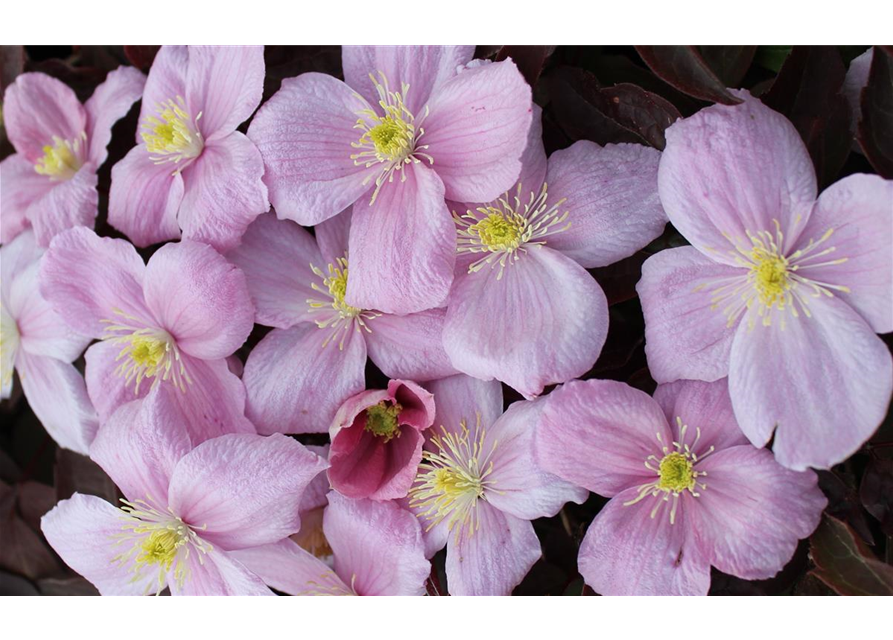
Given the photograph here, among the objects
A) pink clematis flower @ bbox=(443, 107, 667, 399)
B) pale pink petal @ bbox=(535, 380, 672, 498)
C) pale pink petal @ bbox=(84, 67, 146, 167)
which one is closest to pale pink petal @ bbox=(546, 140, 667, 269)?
pink clematis flower @ bbox=(443, 107, 667, 399)

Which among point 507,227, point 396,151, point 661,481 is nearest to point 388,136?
point 396,151

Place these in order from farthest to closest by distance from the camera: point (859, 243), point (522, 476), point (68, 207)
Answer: point (68, 207), point (522, 476), point (859, 243)

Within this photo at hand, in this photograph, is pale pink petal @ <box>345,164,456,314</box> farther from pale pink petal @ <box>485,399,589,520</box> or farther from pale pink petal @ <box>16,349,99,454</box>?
pale pink petal @ <box>16,349,99,454</box>

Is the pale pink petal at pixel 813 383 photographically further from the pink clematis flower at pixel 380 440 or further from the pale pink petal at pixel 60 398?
the pale pink petal at pixel 60 398

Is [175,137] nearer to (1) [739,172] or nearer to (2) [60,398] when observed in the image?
(2) [60,398]

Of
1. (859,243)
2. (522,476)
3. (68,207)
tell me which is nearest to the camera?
(859,243)

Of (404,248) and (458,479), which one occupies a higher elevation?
(404,248)

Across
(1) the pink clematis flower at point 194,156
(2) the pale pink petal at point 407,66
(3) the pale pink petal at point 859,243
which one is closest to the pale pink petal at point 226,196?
(1) the pink clematis flower at point 194,156
